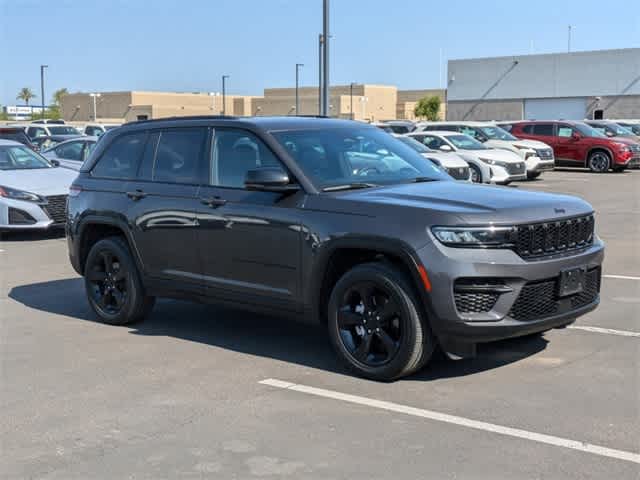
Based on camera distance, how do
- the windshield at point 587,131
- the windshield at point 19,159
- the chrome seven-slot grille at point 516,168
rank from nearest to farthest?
the windshield at point 19,159 → the chrome seven-slot grille at point 516,168 → the windshield at point 587,131

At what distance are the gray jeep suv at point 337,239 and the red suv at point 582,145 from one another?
962 inches

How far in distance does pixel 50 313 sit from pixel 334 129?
339cm

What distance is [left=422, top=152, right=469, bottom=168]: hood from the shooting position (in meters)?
21.7

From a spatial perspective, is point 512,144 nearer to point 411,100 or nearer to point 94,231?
point 94,231

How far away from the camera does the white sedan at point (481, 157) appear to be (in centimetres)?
2358

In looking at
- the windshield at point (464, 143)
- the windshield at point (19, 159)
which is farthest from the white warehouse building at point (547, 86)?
the windshield at point (19, 159)

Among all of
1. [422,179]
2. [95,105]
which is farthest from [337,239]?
[95,105]

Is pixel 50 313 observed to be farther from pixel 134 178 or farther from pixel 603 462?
pixel 603 462

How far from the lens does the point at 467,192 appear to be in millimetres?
6664

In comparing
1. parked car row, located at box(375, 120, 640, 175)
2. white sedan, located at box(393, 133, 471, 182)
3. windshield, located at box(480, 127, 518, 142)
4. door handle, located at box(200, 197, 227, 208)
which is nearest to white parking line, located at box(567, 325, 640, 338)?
door handle, located at box(200, 197, 227, 208)

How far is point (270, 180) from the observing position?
6.59m

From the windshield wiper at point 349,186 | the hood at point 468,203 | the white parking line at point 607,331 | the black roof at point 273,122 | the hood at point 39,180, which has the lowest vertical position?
the white parking line at point 607,331

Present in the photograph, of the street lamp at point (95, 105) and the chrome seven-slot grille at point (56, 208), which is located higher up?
the street lamp at point (95, 105)

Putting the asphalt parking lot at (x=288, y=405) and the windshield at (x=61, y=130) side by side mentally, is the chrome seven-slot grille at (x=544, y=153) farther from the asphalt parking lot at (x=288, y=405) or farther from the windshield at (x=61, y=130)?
the asphalt parking lot at (x=288, y=405)
